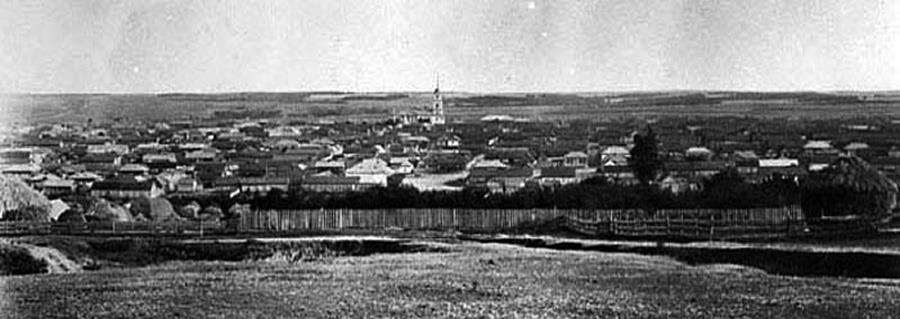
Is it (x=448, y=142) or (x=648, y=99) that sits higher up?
(x=648, y=99)

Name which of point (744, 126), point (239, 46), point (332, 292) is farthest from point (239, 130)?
point (744, 126)

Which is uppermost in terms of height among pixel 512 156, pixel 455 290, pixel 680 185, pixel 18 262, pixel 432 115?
pixel 432 115

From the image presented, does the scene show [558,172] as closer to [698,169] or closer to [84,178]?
[698,169]

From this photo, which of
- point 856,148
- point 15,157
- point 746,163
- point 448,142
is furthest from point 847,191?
point 15,157

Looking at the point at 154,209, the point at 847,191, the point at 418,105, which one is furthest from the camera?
the point at 418,105

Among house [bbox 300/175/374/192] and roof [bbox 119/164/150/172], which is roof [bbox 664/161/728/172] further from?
roof [bbox 119/164/150/172]
